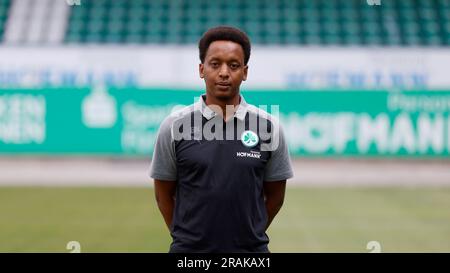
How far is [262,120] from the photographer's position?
10.0 ft

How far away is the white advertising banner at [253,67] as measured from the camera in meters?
13.3

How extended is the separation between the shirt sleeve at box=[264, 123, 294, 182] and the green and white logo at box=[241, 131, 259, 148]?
0.12 meters

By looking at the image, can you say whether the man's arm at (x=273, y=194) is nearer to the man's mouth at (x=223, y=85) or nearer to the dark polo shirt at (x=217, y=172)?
the dark polo shirt at (x=217, y=172)

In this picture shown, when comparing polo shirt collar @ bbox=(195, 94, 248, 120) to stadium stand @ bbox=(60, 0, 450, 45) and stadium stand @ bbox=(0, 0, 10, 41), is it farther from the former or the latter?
stadium stand @ bbox=(0, 0, 10, 41)

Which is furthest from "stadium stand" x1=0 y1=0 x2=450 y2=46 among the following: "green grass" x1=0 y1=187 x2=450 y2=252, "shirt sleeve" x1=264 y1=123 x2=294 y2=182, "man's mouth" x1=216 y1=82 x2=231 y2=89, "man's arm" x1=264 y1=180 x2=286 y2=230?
"man's mouth" x1=216 y1=82 x2=231 y2=89

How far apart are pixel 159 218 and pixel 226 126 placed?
5.86 meters

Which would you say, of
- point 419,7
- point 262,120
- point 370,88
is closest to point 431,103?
point 370,88

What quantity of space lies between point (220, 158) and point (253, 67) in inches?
417

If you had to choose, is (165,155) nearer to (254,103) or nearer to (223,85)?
(223,85)

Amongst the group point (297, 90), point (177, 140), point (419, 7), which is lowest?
point (177, 140)

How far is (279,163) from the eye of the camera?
312cm

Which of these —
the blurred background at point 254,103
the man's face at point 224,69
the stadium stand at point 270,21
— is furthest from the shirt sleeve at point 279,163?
the stadium stand at point 270,21
